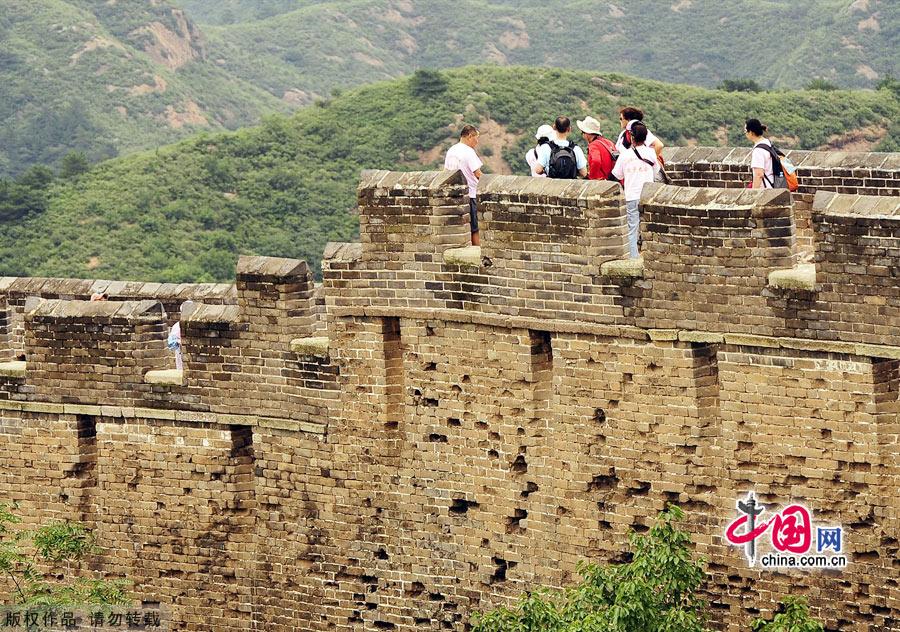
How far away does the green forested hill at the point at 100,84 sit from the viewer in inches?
3447

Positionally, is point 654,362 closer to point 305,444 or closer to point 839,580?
point 839,580

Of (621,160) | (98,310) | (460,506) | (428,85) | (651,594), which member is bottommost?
(651,594)

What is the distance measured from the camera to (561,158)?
1717 centimetres

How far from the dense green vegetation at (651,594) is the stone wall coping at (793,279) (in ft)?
5.42

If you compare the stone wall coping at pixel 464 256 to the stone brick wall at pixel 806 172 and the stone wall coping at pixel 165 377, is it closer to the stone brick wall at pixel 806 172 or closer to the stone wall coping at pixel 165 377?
the stone brick wall at pixel 806 172

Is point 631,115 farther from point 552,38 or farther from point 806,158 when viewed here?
point 552,38

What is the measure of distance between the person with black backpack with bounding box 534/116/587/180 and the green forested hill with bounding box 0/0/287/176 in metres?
66.7

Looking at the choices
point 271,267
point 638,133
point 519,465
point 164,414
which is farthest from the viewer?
point 164,414

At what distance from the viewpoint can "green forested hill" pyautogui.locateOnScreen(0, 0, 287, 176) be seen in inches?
3447

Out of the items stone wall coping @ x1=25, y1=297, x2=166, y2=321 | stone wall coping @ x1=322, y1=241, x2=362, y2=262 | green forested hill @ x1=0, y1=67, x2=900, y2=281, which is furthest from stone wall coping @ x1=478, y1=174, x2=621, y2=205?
green forested hill @ x1=0, y1=67, x2=900, y2=281

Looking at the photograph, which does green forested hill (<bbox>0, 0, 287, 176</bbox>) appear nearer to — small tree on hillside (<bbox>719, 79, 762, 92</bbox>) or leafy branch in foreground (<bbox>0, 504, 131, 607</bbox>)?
small tree on hillside (<bbox>719, 79, 762, 92</bbox>)

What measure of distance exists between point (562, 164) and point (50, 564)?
5.52 metres

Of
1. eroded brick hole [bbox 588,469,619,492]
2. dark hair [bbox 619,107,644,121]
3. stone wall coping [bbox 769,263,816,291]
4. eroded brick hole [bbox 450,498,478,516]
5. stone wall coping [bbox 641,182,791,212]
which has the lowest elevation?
eroded brick hole [bbox 450,498,478,516]

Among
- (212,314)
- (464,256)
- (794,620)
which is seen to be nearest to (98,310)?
(212,314)
